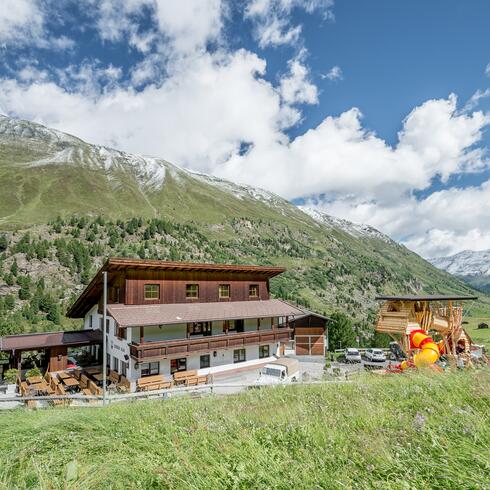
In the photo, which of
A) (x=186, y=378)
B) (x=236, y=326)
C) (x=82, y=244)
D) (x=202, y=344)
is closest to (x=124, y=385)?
(x=186, y=378)

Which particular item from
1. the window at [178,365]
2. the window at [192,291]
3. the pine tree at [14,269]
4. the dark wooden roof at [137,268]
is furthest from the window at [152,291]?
the pine tree at [14,269]

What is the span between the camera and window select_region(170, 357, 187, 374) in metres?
26.7

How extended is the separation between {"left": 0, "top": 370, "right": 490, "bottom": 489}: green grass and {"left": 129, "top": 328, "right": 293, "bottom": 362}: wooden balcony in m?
17.1

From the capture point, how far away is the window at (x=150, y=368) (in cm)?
2516

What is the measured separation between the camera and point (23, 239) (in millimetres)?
106875

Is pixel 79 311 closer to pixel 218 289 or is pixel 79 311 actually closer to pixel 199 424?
pixel 218 289

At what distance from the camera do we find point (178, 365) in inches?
1065

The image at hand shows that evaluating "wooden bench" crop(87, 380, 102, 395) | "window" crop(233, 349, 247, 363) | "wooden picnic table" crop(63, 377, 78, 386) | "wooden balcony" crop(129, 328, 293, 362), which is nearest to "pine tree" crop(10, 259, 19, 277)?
"wooden picnic table" crop(63, 377, 78, 386)

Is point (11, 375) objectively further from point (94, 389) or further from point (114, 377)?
point (94, 389)

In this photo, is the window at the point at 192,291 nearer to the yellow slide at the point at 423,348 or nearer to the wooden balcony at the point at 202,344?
the wooden balcony at the point at 202,344

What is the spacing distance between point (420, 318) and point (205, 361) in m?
18.3

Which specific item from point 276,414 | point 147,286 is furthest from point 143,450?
point 147,286

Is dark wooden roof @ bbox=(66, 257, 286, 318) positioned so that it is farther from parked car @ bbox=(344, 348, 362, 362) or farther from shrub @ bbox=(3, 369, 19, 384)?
parked car @ bbox=(344, 348, 362, 362)

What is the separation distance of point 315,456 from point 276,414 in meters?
1.97
